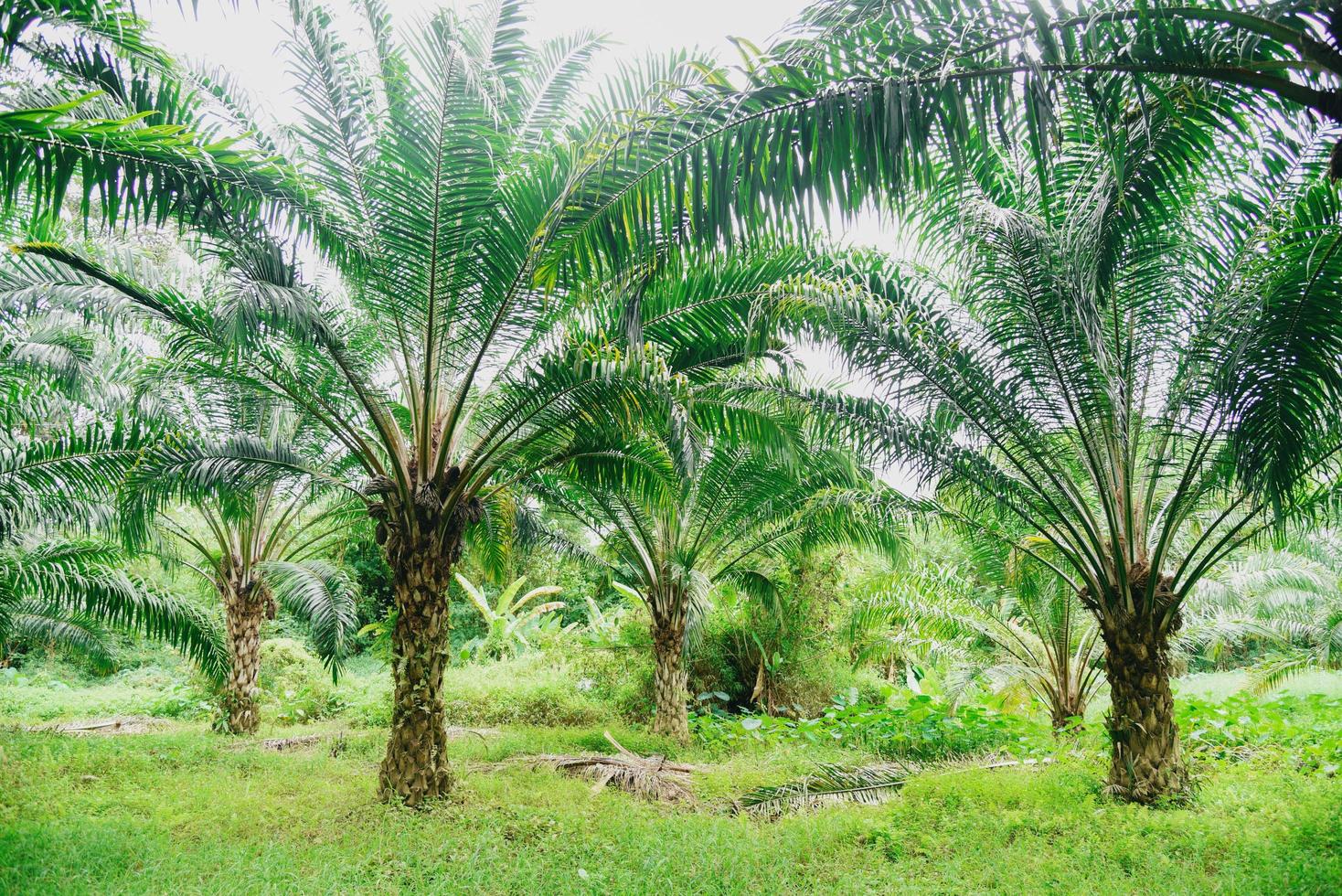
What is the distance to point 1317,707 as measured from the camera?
32.4 feet

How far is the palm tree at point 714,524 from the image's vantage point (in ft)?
27.4

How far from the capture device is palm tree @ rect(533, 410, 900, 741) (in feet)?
27.4

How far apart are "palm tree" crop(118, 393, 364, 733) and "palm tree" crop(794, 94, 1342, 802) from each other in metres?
5.71

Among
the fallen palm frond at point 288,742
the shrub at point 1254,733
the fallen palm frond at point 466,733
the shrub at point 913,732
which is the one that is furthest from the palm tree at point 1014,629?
the fallen palm frond at point 288,742

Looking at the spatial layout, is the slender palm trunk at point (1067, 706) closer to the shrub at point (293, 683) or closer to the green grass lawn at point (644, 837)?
the green grass lawn at point (644, 837)

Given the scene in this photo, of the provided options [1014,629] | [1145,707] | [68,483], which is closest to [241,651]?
[68,483]

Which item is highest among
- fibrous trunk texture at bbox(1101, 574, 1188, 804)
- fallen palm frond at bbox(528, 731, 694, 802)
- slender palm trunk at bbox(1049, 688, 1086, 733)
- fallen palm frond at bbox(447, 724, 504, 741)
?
fibrous trunk texture at bbox(1101, 574, 1188, 804)

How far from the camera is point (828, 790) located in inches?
271

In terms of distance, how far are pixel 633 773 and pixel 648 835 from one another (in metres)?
1.71

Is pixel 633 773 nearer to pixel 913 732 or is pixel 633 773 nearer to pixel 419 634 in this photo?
pixel 419 634

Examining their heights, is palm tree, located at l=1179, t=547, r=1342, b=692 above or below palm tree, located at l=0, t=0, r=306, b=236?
below

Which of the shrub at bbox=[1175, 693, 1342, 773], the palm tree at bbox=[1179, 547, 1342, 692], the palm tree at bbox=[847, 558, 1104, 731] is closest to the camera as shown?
the shrub at bbox=[1175, 693, 1342, 773]

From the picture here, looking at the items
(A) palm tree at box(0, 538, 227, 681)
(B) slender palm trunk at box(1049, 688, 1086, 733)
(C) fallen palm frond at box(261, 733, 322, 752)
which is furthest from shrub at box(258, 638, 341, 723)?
(B) slender palm trunk at box(1049, 688, 1086, 733)

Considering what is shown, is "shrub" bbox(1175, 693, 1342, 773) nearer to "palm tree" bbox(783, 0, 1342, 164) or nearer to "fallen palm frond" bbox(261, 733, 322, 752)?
"palm tree" bbox(783, 0, 1342, 164)
